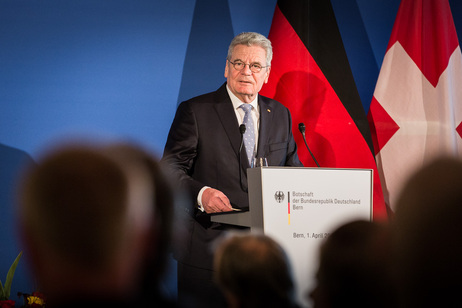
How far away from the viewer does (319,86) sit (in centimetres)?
384

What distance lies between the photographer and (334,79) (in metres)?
Answer: 3.84

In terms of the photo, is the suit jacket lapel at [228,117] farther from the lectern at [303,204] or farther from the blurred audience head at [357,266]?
the blurred audience head at [357,266]

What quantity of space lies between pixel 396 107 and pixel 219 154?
1.73 metres

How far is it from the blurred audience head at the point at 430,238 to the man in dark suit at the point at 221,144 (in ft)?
6.24

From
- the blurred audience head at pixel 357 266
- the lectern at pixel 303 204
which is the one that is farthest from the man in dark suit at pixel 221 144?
the blurred audience head at pixel 357 266

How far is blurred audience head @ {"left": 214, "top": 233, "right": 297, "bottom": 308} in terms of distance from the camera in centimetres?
77

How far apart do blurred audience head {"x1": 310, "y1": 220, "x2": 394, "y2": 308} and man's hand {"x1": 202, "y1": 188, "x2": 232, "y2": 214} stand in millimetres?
1500

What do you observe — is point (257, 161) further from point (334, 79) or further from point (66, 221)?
point (66, 221)

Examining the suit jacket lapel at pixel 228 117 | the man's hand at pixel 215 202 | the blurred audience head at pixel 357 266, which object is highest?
the suit jacket lapel at pixel 228 117

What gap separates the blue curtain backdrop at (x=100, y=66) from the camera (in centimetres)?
336

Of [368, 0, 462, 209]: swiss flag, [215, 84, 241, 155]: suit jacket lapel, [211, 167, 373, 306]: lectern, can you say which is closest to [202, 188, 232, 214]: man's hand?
[211, 167, 373, 306]: lectern

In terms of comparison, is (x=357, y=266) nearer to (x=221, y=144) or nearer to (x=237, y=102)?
(x=221, y=144)

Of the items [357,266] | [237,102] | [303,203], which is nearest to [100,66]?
[237,102]

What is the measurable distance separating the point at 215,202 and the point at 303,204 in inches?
17.5
